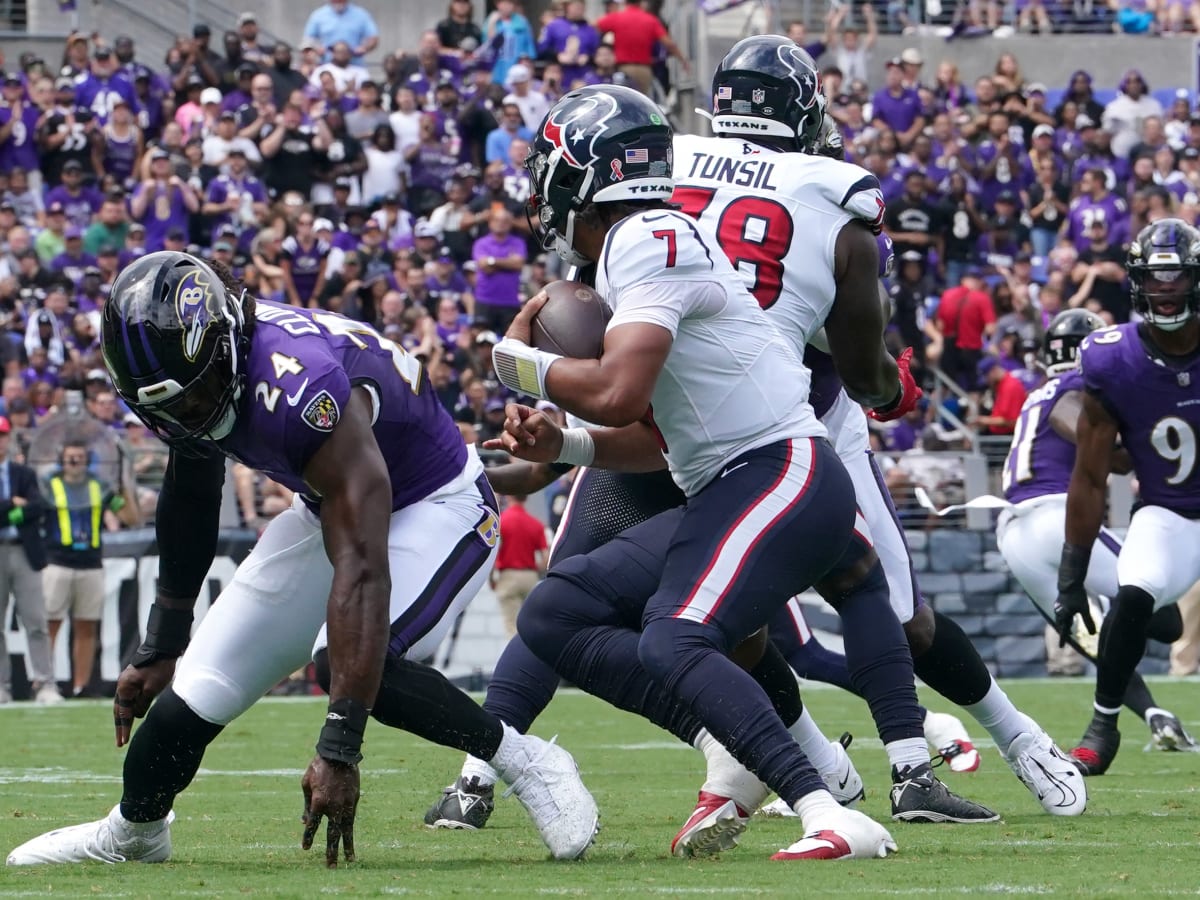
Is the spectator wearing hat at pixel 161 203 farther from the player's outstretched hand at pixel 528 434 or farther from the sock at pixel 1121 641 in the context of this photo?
the player's outstretched hand at pixel 528 434

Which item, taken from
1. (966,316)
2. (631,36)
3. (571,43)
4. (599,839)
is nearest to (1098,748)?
(599,839)

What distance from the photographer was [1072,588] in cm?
714

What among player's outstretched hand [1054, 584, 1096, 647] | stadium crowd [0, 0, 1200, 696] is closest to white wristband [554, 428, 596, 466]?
player's outstretched hand [1054, 584, 1096, 647]

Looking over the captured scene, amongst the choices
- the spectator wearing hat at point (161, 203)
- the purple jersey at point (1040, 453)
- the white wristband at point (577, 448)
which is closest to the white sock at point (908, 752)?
the white wristband at point (577, 448)

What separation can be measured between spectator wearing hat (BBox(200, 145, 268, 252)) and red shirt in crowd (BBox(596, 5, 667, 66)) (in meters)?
4.13

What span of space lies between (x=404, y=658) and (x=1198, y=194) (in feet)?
49.6

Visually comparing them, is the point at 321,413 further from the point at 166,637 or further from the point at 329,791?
the point at 166,637

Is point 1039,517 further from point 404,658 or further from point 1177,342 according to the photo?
point 404,658

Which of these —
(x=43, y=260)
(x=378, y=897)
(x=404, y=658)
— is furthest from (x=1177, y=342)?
(x=43, y=260)

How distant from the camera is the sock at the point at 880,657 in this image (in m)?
5.10

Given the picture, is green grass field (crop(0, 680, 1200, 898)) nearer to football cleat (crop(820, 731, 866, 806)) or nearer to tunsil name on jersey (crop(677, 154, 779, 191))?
football cleat (crop(820, 731, 866, 806))

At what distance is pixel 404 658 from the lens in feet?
15.0

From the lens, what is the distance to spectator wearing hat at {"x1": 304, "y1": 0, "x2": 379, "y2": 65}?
64.5 ft

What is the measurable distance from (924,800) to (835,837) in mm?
1035
